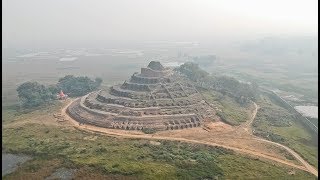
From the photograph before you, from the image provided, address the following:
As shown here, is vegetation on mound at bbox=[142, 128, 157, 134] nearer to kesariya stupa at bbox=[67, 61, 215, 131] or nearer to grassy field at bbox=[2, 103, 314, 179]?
kesariya stupa at bbox=[67, 61, 215, 131]

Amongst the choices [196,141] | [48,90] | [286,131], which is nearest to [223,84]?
[286,131]

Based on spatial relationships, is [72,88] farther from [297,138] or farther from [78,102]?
[297,138]

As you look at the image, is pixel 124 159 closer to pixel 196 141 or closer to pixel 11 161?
pixel 196 141

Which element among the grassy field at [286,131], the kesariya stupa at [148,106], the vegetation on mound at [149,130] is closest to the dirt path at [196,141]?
the vegetation on mound at [149,130]

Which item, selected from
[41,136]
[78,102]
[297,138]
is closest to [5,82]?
[78,102]

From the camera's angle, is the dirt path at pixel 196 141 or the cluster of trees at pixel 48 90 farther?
the cluster of trees at pixel 48 90

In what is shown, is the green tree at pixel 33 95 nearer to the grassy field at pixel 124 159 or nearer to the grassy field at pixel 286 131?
the grassy field at pixel 124 159
